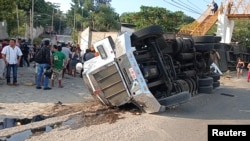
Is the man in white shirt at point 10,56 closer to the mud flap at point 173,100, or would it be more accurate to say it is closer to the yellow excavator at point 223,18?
the mud flap at point 173,100

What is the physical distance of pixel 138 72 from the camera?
7.33 metres

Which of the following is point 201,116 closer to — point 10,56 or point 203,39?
point 203,39

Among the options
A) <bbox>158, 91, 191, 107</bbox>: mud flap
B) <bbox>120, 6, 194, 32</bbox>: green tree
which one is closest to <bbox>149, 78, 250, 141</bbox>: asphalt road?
<bbox>158, 91, 191, 107</bbox>: mud flap

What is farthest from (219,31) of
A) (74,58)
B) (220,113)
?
(220,113)

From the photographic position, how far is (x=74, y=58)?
16.2 metres

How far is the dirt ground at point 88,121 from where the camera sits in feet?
19.4

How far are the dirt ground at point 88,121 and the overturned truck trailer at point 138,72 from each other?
352 millimetres

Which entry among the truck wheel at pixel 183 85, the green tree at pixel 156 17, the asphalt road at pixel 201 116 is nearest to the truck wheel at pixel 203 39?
the asphalt road at pixel 201 116

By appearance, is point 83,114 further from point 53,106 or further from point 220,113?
point 220,113

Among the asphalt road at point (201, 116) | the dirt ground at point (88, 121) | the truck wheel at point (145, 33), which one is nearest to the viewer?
the dirt ground at point (88, 121)

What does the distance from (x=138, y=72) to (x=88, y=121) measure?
1.40m

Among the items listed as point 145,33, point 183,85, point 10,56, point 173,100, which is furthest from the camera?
point 10,56

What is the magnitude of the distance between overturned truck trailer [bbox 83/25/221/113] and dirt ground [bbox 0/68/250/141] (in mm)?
352

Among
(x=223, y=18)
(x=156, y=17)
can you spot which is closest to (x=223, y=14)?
(x=223, y=18)
